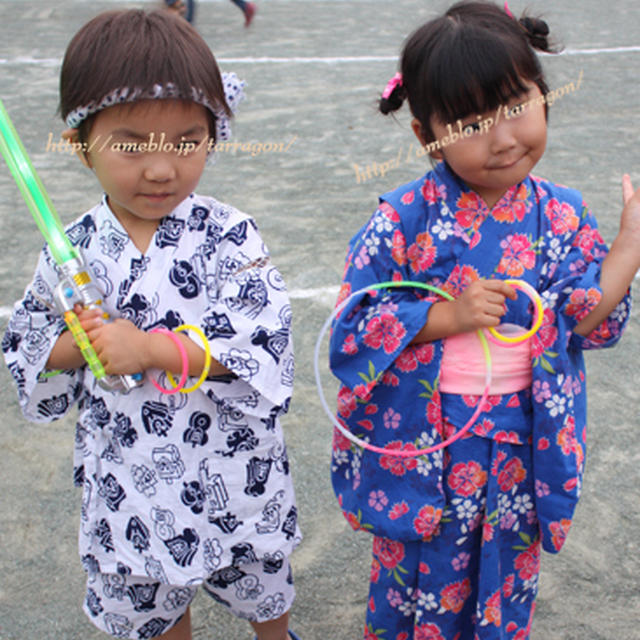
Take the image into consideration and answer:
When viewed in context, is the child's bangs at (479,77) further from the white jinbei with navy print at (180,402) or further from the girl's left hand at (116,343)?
the girl's left hand at (116,343)

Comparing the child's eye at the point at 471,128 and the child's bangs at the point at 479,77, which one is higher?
the child's bangs at the point at 479,77

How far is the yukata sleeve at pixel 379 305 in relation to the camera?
5.39 feet

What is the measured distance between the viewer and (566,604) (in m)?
2.25

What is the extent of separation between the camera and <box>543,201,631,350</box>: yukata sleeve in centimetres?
161

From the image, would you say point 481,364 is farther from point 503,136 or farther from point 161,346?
point 161,346

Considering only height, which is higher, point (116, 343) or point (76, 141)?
point (76, 141)

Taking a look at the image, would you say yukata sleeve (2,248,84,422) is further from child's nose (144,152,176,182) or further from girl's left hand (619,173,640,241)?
girl's left hand (619,173,640,241)

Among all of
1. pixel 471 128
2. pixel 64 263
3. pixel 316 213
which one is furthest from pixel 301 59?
pixel 64 263

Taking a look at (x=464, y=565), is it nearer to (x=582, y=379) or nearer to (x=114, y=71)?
(x=582, y=379)

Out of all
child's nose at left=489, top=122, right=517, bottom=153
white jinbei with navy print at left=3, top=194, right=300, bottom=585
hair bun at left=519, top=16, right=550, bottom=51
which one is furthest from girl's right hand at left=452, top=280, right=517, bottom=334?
hair bun at left=519, top=16, right=550, bottom=51

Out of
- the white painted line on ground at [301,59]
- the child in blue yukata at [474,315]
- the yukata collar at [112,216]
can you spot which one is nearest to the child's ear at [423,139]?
the child in blue yukata at [474,315]

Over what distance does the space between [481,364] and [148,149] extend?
0.77m

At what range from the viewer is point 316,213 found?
4.71m

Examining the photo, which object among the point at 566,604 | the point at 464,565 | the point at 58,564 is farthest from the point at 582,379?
the point at 58,564
